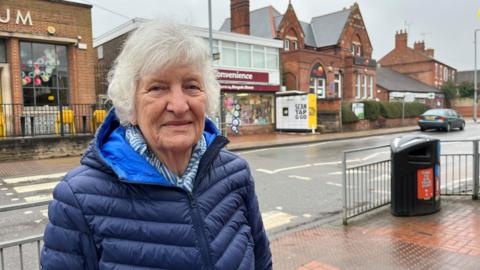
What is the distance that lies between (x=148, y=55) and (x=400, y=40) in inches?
2537

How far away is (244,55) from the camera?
25.0m

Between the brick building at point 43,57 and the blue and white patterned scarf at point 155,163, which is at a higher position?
the brick building at point 43,57

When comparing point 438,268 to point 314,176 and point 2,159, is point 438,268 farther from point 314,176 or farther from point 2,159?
point 2,159

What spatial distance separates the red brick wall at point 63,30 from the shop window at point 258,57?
1118 centimetres

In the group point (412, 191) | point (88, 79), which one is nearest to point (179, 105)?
point (412, 191)

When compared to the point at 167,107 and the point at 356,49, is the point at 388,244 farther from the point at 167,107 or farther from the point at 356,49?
the point at 356,49

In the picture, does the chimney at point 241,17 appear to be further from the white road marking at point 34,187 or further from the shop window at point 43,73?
the white road marking at point 34,187

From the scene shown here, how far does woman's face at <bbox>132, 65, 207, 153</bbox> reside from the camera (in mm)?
1644

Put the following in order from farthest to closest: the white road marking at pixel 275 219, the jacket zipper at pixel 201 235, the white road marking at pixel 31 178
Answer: the white road marking at pixel 31 178, the white road marking at pixel 275 219, the jacket zipper at pixel 201 235

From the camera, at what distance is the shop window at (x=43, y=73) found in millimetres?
16141

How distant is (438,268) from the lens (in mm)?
4059

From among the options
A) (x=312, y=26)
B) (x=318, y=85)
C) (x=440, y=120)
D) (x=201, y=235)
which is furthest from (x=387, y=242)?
(x=312, y=26)

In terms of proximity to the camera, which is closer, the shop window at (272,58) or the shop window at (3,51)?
the shop window at (3,51)

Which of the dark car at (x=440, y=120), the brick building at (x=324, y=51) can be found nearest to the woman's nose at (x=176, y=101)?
the brick building at (x=324, y=51)
